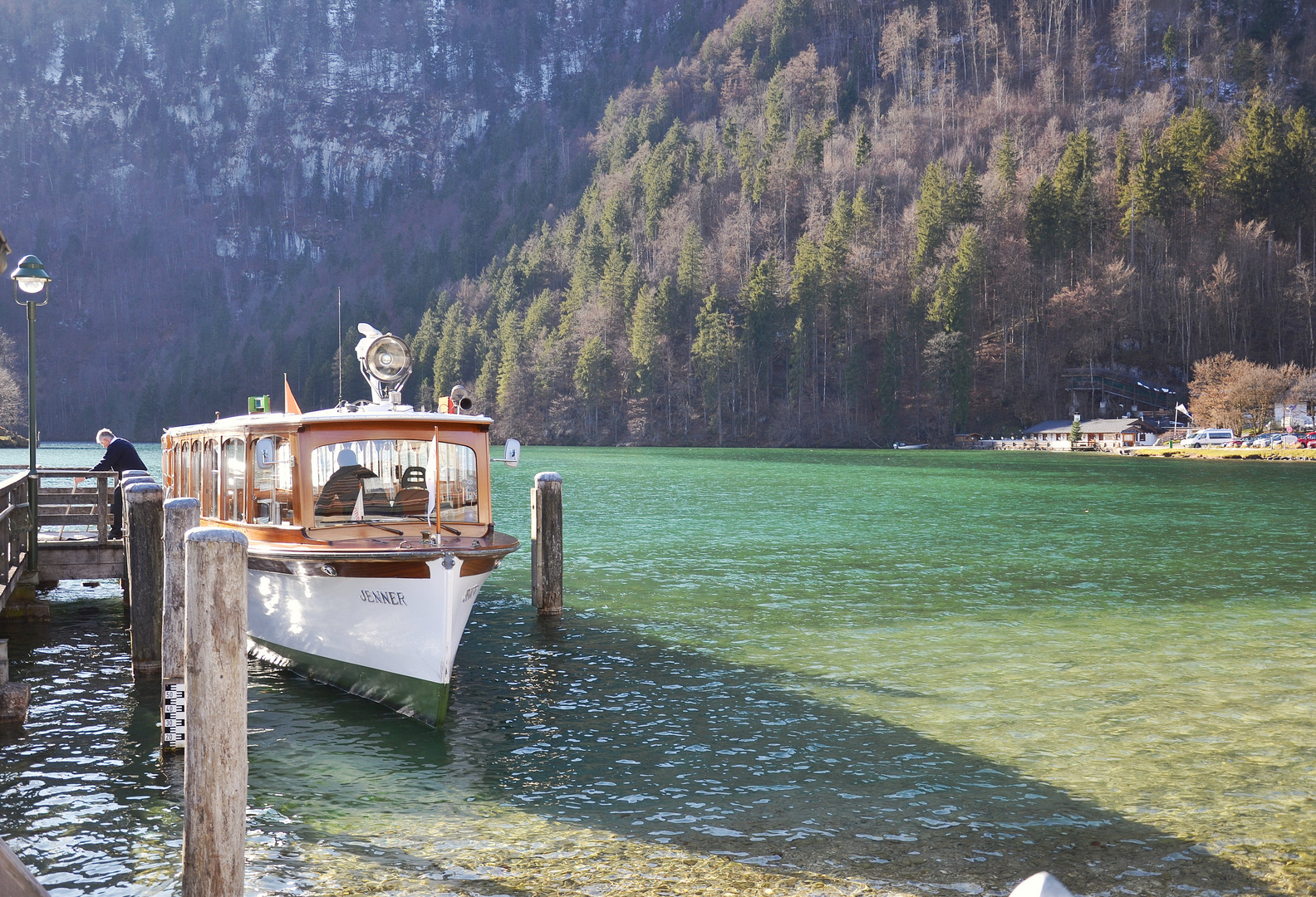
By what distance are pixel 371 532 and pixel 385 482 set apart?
2.31 ft

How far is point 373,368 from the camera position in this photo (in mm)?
14156

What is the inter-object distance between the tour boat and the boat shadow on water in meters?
0.69

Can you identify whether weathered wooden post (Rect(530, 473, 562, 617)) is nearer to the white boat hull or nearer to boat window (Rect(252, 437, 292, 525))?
boat window (Rect(252, 437, 292, 525))

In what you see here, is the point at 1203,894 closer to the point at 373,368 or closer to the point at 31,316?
the point at 373,368

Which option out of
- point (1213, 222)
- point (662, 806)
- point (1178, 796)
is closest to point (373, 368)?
point (662, 806)

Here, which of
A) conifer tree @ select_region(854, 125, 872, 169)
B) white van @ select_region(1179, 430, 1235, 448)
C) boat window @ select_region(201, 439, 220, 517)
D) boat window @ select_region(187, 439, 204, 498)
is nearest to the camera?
boat window @ select_region(201, 439, 220, 517)

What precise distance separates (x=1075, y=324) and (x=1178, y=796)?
124592mm

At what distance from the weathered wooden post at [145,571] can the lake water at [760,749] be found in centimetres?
54

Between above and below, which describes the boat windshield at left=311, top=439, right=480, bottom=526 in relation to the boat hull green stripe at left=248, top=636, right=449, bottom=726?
above

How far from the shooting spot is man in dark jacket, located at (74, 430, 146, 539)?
1909 cm

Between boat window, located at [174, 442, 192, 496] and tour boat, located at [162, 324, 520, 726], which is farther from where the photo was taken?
boat window, located at [174, 442, 192, 496]

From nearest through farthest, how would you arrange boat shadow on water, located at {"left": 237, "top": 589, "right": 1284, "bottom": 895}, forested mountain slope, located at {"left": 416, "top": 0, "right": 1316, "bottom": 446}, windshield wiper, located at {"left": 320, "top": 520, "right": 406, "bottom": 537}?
boat shadow on water, located at {"left": 237, "top": 589, "right": 1284, "bottom": 895} → windshield wiper, located at {"left": 320, "top": 520, "right": 406, "bottom": 537} → forested mountain slope, located at {"left": 416, "top": 0, "right": 1316, "bottom": 446}

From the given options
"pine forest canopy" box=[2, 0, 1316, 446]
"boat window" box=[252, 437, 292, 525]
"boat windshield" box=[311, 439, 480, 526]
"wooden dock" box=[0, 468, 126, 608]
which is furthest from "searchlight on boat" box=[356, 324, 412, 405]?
"pine forest canopy" box=[2, 0, 1316, 446]

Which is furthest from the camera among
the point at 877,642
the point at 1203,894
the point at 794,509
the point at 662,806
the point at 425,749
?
the point at 794,509
